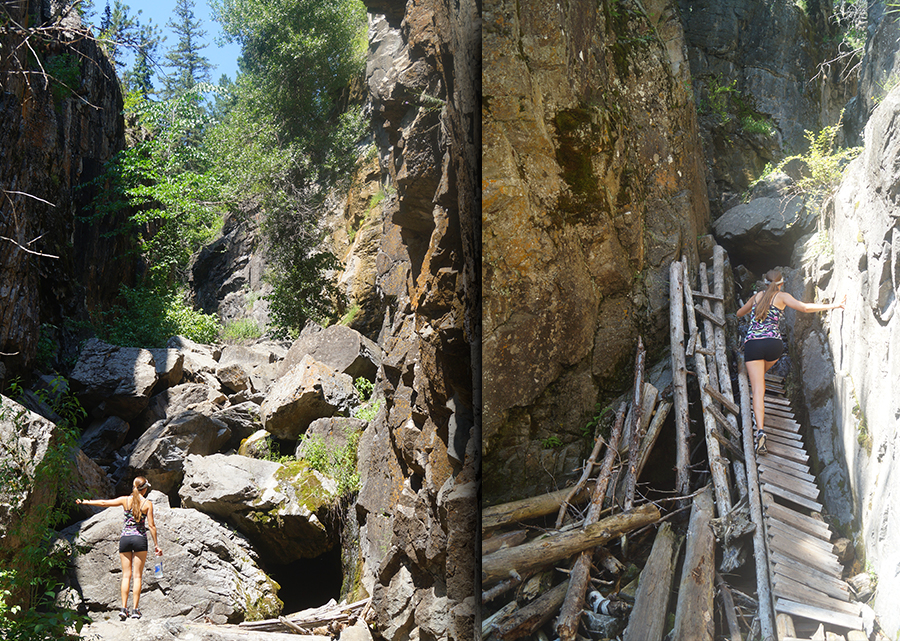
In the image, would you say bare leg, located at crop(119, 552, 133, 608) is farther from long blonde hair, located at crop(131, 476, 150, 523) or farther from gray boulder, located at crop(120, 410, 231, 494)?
gray boulder, located at crop(120, 410, 231, 494)

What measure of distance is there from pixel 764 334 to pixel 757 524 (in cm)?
64

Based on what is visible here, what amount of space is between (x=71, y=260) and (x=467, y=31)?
17.4 ft

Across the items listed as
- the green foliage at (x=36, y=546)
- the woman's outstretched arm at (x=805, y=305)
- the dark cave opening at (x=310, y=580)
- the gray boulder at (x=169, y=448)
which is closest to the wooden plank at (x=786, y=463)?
the woman's outstretched arm at (x=805, y=305)

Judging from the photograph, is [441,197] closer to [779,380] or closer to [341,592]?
[779,380]

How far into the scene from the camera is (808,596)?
165 cm

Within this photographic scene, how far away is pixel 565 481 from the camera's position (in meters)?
2.26

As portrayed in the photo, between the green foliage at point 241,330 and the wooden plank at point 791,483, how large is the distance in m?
8.92

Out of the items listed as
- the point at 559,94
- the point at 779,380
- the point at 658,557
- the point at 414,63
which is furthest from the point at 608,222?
the point at 414,63

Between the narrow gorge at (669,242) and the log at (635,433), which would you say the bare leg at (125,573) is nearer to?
the narrow gorge at (669,242)

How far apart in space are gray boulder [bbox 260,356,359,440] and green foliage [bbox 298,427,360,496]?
510 mm

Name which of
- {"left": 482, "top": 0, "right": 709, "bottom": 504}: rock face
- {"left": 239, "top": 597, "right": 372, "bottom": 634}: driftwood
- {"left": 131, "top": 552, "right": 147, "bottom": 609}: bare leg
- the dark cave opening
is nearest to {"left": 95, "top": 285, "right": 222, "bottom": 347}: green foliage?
{"left": 131, "top": 552, "right": 147, "bottom": 609}: bare leg

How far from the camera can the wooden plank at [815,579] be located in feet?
A: 5.25

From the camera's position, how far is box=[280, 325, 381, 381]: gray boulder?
7500mm

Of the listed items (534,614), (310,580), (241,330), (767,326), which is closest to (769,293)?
(767,326)
